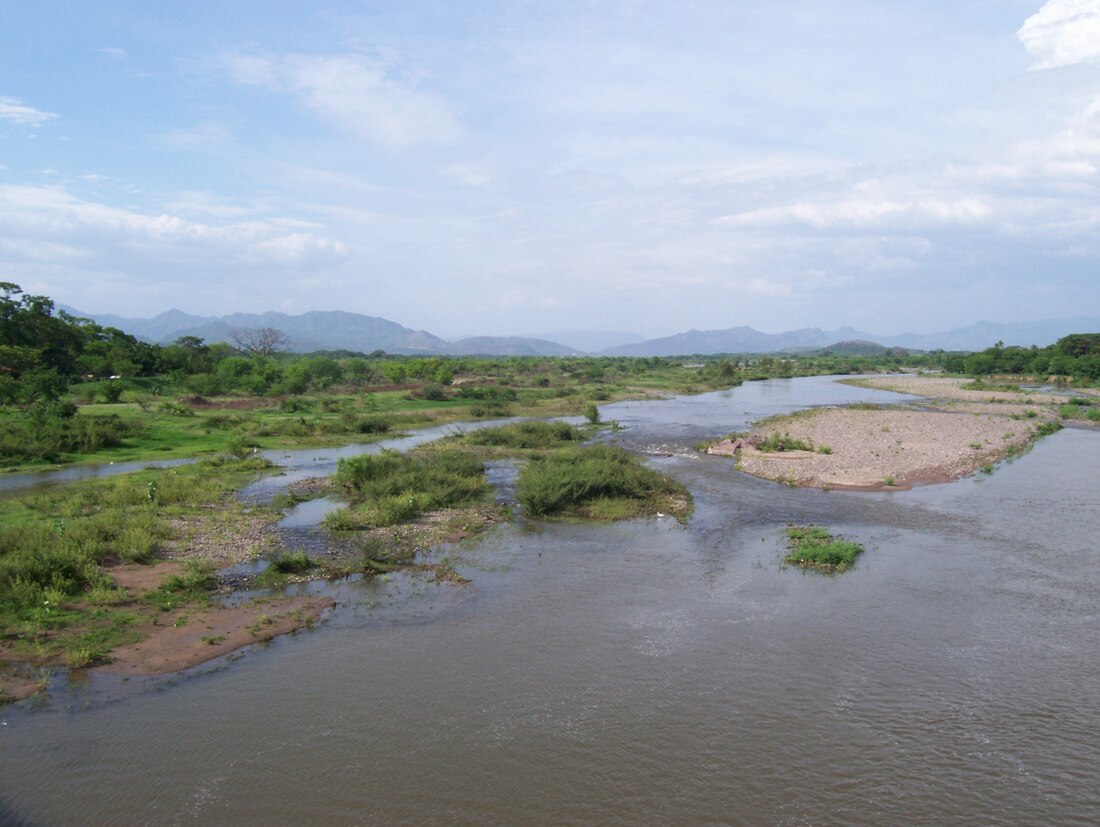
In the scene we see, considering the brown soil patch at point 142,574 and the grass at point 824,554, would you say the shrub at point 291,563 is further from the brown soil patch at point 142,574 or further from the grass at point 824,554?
the grass at point 824,554

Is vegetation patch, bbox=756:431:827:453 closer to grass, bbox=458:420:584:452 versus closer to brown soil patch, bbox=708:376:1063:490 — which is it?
brown soil patch, bbox=708:376:1063:490

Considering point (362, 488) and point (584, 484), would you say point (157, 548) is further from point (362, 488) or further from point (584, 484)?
point (584, 484)

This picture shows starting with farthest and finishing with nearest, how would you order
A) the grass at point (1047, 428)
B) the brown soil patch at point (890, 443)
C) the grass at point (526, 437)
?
the grass at point (1047, 428) < the grass at point (526, 437) < the brown soil patch at point (890, 443)

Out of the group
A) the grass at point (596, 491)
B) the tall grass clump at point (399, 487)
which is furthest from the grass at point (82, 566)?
the grass at point (596, 491)

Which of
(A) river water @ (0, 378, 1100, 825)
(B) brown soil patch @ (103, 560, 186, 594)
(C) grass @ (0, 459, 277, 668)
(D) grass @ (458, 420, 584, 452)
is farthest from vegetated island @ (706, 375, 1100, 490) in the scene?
(C) grass @ (0, 459, 277, 668)

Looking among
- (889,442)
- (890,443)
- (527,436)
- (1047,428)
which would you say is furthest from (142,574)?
(1047,428)
